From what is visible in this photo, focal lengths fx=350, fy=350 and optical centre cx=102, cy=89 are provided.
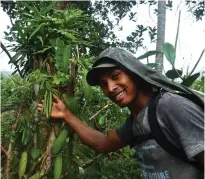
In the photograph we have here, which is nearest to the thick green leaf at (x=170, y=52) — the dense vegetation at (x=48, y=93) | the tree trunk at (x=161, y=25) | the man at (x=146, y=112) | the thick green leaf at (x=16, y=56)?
the dense vegetation at (x=48, y=93)

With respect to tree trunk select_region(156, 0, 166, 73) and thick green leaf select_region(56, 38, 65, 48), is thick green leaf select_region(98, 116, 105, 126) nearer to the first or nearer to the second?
thick green leaf select_region(56, 38, 65, 48)

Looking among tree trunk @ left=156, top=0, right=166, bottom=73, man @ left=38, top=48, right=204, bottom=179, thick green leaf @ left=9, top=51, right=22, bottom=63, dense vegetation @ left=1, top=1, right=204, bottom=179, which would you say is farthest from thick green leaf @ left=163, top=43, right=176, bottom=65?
tree trunk @ left=156, top=0, right=166, bottom=73

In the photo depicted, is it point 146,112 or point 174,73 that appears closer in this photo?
point 146,112

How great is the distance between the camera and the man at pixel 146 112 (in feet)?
3.27

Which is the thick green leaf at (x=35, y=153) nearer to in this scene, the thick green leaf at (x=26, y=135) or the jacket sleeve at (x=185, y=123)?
the thick green leaf at (x=26, y=135)

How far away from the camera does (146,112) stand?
115 centimetres

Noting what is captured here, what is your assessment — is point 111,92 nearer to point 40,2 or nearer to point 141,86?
point 141,86

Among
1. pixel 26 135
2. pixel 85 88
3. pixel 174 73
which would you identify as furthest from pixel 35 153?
pixel 174 73

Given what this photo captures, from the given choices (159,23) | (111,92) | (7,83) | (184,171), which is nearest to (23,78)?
(7,83)

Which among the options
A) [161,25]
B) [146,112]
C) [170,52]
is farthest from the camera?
[161,25]

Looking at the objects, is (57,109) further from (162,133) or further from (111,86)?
(162,133)

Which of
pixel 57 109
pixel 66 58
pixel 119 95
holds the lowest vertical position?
pixel 57 109

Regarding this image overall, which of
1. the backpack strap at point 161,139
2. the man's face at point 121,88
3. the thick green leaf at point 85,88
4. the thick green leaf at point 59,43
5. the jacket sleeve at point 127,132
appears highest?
the thick green leaf at point 59,43

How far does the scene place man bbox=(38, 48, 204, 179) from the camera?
1.00m
